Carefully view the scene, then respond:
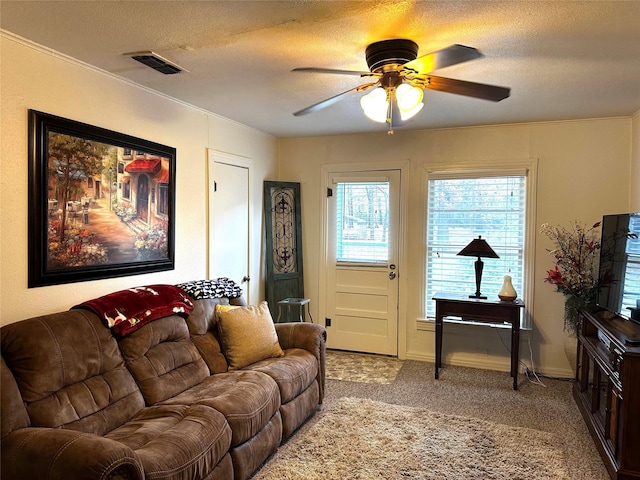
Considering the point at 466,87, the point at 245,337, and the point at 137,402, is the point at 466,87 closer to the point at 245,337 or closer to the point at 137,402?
the point at 245,337

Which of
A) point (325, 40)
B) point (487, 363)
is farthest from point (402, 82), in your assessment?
point (487, 363)

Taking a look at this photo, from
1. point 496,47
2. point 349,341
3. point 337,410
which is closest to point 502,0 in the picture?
point 496,47

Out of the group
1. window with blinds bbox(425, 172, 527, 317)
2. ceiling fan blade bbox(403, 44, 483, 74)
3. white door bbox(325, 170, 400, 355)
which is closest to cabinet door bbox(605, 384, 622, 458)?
window with blinds bbox(425, 172, 527, 317)

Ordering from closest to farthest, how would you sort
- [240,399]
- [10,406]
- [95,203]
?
[10,406]
[240,399]
[95,203]

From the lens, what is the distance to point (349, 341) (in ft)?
16.3

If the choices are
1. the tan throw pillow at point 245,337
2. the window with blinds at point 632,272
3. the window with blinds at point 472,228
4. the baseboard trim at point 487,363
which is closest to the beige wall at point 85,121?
the tan throw pillow at point 245,337

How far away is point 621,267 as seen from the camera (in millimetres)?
3002

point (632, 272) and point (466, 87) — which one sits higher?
point (466, 87)

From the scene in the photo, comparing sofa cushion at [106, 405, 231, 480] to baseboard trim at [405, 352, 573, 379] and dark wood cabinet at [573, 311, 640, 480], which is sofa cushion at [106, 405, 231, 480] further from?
baseboard trim at [405, 352, 573, 379]

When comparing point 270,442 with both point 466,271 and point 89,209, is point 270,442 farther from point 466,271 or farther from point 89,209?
point 466,271

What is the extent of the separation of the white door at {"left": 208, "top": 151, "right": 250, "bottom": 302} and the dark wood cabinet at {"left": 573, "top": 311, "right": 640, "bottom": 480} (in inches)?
120

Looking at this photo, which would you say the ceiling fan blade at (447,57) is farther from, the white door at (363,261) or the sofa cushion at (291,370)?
the white door at (363,261)

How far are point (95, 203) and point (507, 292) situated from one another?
3387 mm

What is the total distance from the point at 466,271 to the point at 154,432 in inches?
132
